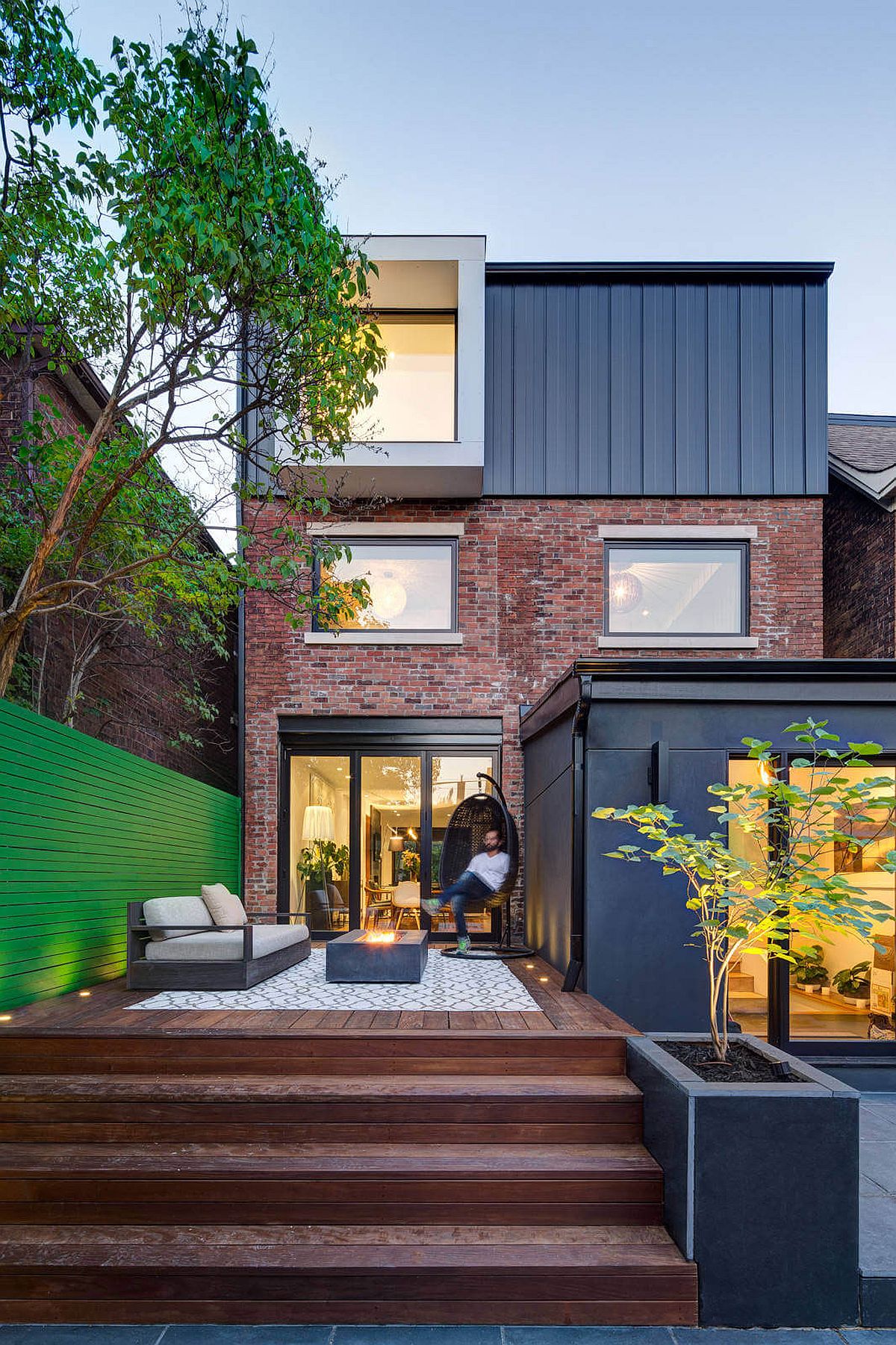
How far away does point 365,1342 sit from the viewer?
3039mm

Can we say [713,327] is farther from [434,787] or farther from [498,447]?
[434,787]

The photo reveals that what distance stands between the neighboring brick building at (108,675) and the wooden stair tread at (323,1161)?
13.7 ft

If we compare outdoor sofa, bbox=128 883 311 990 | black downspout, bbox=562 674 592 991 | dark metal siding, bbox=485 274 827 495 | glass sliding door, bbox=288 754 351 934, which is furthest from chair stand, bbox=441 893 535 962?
dark metal siding, bbox=485 274 827 495

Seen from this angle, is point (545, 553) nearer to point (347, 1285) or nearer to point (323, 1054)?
point (323, 1054)

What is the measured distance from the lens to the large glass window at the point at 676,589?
8586 mm

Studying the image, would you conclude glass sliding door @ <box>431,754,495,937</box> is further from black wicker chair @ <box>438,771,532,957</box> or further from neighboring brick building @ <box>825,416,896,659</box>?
neighboring brick building @ <box>825,416,896,659</box>

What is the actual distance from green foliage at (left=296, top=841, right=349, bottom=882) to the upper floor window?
440 centimetres

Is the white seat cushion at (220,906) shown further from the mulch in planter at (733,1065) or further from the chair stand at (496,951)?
the mulch in planter at (733,1065)

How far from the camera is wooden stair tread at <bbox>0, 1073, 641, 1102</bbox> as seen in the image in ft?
12.8

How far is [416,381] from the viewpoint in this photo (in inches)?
352

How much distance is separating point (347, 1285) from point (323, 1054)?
1117mm

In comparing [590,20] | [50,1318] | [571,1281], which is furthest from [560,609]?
[590,20]

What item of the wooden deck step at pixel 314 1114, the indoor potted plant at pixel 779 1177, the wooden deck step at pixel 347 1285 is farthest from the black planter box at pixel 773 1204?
the wooden deck step at pixel 314 1114

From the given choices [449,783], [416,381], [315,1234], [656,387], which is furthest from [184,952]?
[656,387]
